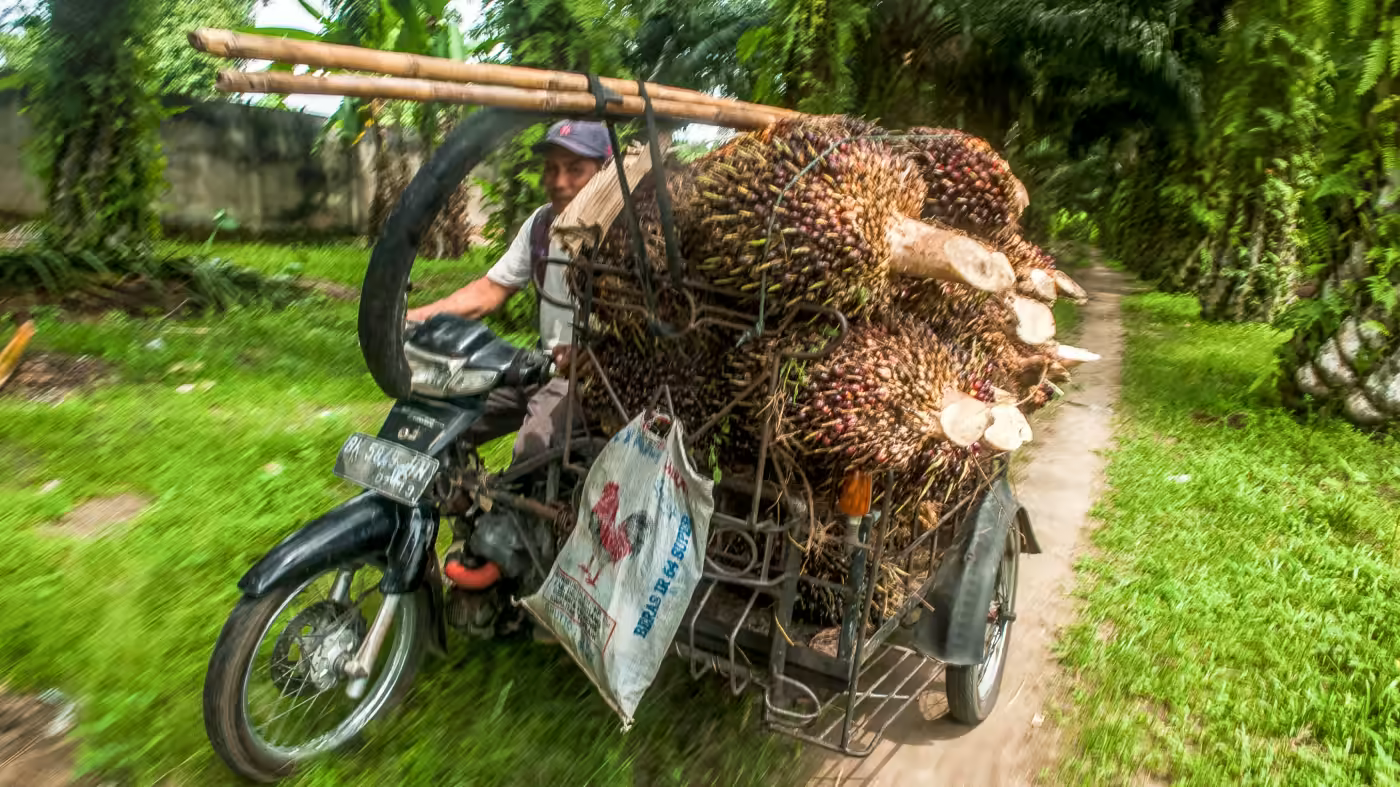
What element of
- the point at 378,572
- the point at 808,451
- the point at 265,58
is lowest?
the point at 378,572

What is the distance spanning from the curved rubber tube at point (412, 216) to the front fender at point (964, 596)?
147 centimetres

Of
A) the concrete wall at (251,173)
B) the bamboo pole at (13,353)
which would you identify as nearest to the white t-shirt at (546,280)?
the bamboo pole at (13,353)

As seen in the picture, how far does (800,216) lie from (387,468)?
1151 mm

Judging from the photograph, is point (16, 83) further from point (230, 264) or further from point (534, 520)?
point (534, 520)

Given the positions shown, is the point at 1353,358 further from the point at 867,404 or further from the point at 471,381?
the point at 471,381

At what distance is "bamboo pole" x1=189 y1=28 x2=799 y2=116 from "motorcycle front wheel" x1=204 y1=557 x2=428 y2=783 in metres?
1.23

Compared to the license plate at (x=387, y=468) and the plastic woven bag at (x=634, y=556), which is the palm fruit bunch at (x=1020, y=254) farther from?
the license plate at (x=387, y=468)

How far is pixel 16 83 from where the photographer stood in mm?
6547

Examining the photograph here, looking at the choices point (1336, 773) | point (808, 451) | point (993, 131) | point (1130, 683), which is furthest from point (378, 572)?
point (993, 131)

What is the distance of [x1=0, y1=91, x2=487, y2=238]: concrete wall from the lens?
31.6ft

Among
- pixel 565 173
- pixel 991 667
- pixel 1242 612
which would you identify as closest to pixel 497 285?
pixel 565 173

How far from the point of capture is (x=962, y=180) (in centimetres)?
226

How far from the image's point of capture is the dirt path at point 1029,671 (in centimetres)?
263

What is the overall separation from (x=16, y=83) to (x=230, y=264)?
70.1 inches
